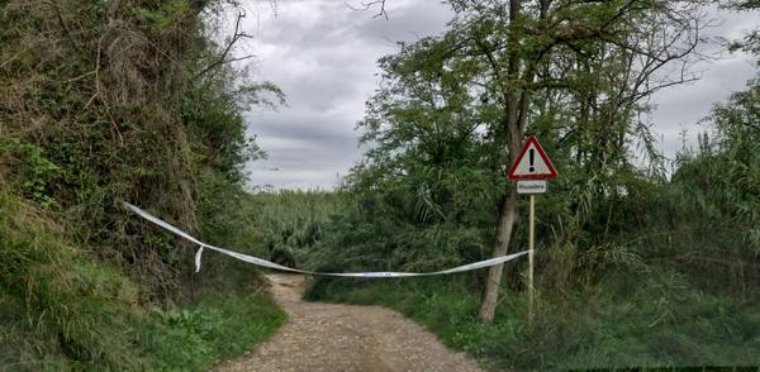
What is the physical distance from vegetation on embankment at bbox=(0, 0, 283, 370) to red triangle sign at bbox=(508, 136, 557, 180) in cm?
440

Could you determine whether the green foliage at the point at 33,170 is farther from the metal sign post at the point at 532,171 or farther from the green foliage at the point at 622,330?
the metal sign post at the point at 532,171

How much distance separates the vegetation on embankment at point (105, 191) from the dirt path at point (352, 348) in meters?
0.45

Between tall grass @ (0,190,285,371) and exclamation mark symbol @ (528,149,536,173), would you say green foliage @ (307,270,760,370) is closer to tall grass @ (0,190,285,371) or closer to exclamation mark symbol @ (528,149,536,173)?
exclamation mark symbol @ (528,149,536,173)

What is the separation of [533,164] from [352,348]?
3.59m

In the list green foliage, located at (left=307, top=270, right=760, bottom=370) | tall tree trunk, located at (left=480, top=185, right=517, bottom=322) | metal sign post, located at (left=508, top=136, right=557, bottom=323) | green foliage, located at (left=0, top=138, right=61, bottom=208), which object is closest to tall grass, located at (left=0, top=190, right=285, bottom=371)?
green foliage, located at (left=0, top=138, right=61, bottom=208)

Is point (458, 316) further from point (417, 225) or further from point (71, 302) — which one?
point (71, 302)

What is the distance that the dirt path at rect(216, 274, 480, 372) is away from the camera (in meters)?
8.09

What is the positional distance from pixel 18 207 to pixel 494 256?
6.74 m

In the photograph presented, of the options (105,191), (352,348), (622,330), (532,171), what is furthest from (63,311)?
(532,171)

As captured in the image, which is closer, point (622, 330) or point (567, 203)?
point (622, 330)

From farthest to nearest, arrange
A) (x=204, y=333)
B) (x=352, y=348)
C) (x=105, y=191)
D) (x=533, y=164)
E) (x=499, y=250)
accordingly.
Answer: (x=499, y=250) → (x=533, y=164) → (x=352, y=348) → (x=204, y=333) → (x=105, y=191)

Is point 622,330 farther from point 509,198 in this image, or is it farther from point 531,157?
point 509,198

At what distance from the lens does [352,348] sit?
923 centimetres

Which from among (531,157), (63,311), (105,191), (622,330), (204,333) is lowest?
(204,333)
